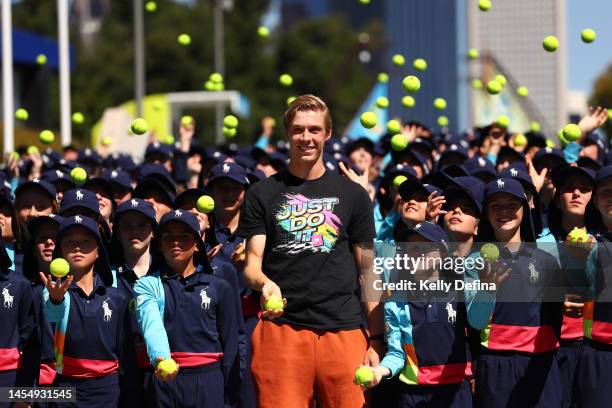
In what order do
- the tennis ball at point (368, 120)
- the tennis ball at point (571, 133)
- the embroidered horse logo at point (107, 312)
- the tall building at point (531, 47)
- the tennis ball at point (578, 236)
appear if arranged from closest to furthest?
1. the tennis ball at point (578, 236)
2. the embroidered horse logo at point (107, 312)
3. the tennis ball at point (571, 133)
4. the tennis ball at point (368, 120)
5. the tall building at point (531, 47)

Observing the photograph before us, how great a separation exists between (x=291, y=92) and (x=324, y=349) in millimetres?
74175

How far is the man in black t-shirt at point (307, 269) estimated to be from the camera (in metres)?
6.61

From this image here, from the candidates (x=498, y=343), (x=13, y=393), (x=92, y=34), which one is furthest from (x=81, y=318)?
(x=92, y=34)

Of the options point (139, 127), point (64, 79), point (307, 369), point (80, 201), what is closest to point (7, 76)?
point (64, 79)

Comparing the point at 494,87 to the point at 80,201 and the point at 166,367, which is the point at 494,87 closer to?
the point at 80,201

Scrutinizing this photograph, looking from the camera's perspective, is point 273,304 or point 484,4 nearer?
point 273,304

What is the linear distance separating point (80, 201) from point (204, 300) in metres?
1.83

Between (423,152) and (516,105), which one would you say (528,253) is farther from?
(516,105)

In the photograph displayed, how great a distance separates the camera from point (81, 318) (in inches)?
312

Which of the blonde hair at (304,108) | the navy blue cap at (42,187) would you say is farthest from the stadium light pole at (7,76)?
the blonde hair at (304,108)

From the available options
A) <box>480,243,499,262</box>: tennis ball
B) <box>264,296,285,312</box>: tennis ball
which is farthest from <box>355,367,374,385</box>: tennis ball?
<box>480,243,499,262</box>: tennis ball

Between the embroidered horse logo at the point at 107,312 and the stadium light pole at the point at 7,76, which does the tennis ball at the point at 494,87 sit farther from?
the stadium light pole at the point at 7,76

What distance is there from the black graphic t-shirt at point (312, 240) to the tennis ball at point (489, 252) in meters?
1.22

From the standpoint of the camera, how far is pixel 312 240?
668 cm
